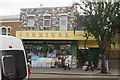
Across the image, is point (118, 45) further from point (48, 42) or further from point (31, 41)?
point (31, 41)

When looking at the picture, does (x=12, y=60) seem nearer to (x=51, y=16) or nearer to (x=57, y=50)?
(x=57, y=50)

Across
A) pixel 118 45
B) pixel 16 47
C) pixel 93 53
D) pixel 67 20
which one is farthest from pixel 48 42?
pixel 16 47

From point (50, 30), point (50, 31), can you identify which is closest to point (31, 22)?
point (50, 30)

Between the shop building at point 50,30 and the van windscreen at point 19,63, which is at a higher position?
the shop building at point 50,30

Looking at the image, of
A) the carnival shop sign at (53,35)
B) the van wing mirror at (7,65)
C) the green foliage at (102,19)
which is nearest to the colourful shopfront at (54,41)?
the carnival shop sign at (53,35)

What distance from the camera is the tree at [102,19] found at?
621 inches

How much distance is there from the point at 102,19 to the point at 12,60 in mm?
13381

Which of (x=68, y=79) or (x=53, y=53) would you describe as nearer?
(x=68, y=79)

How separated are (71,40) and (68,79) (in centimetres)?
808

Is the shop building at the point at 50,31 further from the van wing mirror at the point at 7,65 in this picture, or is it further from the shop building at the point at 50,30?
the van wing mirror at the point at 7,65

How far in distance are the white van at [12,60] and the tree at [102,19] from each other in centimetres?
1246

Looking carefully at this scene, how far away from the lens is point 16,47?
4047 millimetres

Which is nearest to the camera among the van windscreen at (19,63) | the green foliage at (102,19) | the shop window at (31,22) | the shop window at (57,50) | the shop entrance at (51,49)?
the van windscreen at (19,63)

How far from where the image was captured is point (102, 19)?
1582 centimetres
